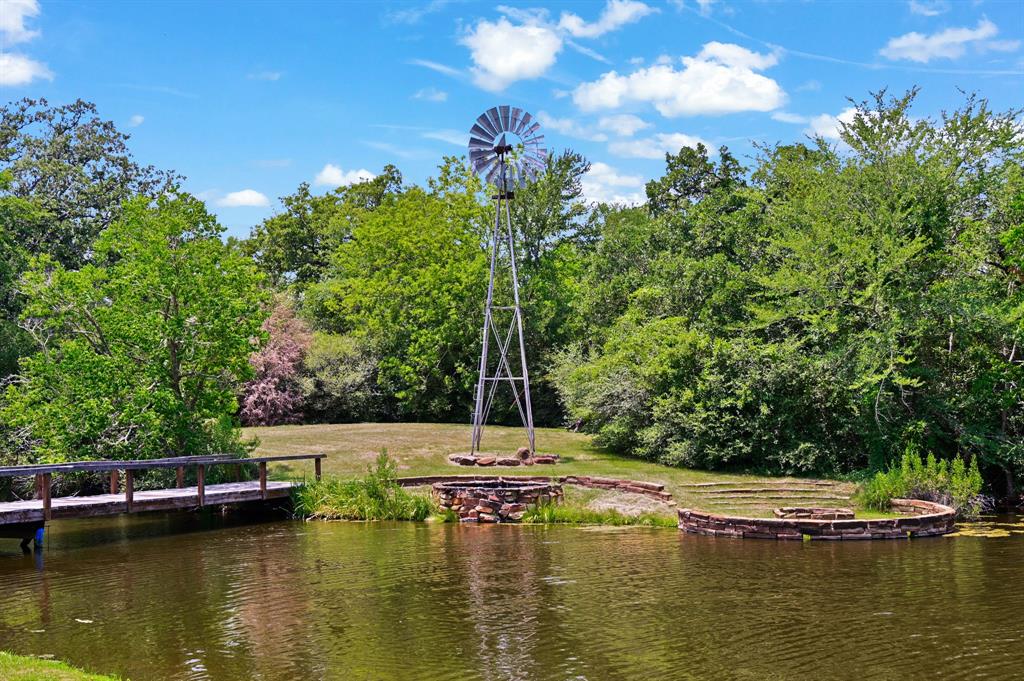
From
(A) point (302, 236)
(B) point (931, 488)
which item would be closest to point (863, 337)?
(B) point (931, 488)

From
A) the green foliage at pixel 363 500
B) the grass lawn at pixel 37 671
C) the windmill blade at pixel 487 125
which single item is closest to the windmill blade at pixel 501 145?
the windmill blade at pixel 487 125

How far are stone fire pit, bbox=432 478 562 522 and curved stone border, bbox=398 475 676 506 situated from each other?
115 cm

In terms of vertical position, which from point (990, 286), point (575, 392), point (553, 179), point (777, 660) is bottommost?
point (777, 660)

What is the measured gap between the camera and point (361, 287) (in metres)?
44.6

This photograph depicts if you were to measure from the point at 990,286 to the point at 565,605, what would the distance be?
1967 cm

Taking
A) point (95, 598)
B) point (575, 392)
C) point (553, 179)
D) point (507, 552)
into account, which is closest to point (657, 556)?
point (507, 552)

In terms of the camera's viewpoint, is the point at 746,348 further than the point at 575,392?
No

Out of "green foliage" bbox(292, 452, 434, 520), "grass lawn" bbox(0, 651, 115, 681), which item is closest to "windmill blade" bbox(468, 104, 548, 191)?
"green foliage" bbox(292, 452, 434, 520)

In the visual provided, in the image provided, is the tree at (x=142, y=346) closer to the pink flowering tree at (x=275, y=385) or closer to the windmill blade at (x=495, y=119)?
the windmill blade at (x=495, y=119)

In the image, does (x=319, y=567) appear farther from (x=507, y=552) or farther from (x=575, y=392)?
(x=575, y=392)

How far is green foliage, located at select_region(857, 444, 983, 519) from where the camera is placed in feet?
76.0

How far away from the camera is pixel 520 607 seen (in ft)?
47.5

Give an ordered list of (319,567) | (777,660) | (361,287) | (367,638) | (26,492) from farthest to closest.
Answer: (361,287) < (26,492) < (319,567) < (367,638) < (777,660)

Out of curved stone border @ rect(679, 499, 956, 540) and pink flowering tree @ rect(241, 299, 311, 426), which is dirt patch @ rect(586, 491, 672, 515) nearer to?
curved stone border @ rect(679, 499, 956, 540)
